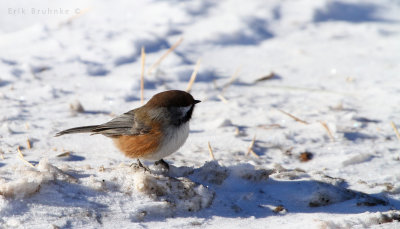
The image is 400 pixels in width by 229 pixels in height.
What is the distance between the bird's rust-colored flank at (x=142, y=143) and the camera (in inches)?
134

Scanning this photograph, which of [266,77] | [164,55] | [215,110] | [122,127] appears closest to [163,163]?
[122,127]

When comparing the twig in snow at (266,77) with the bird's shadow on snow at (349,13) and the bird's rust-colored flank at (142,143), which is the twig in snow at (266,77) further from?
the bird's rust-colored flank at (142,143)

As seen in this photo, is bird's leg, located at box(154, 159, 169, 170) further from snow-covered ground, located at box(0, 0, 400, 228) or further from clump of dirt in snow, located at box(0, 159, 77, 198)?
clump of dirt in snow, located at box(0, 159, 77, 198)

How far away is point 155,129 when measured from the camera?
3465mm

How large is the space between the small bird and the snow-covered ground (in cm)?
17

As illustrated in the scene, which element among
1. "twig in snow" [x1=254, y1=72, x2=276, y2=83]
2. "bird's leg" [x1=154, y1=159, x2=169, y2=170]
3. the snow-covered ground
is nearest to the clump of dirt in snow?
the snow-covered ground

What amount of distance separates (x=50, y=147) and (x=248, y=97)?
233 centimetres

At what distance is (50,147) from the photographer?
4.05m

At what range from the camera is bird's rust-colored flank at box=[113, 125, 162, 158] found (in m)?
3.42

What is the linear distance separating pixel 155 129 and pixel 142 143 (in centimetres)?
Result: 14

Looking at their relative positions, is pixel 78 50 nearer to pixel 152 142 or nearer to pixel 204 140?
pixel 204 140

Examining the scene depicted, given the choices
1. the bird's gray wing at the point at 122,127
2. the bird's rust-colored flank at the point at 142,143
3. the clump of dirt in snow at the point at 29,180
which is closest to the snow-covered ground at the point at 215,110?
the clump of dirt in snow at the point at 29,180

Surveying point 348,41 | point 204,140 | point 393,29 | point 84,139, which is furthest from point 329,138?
point 393,29

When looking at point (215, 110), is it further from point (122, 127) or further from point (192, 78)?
point (122, 127)
